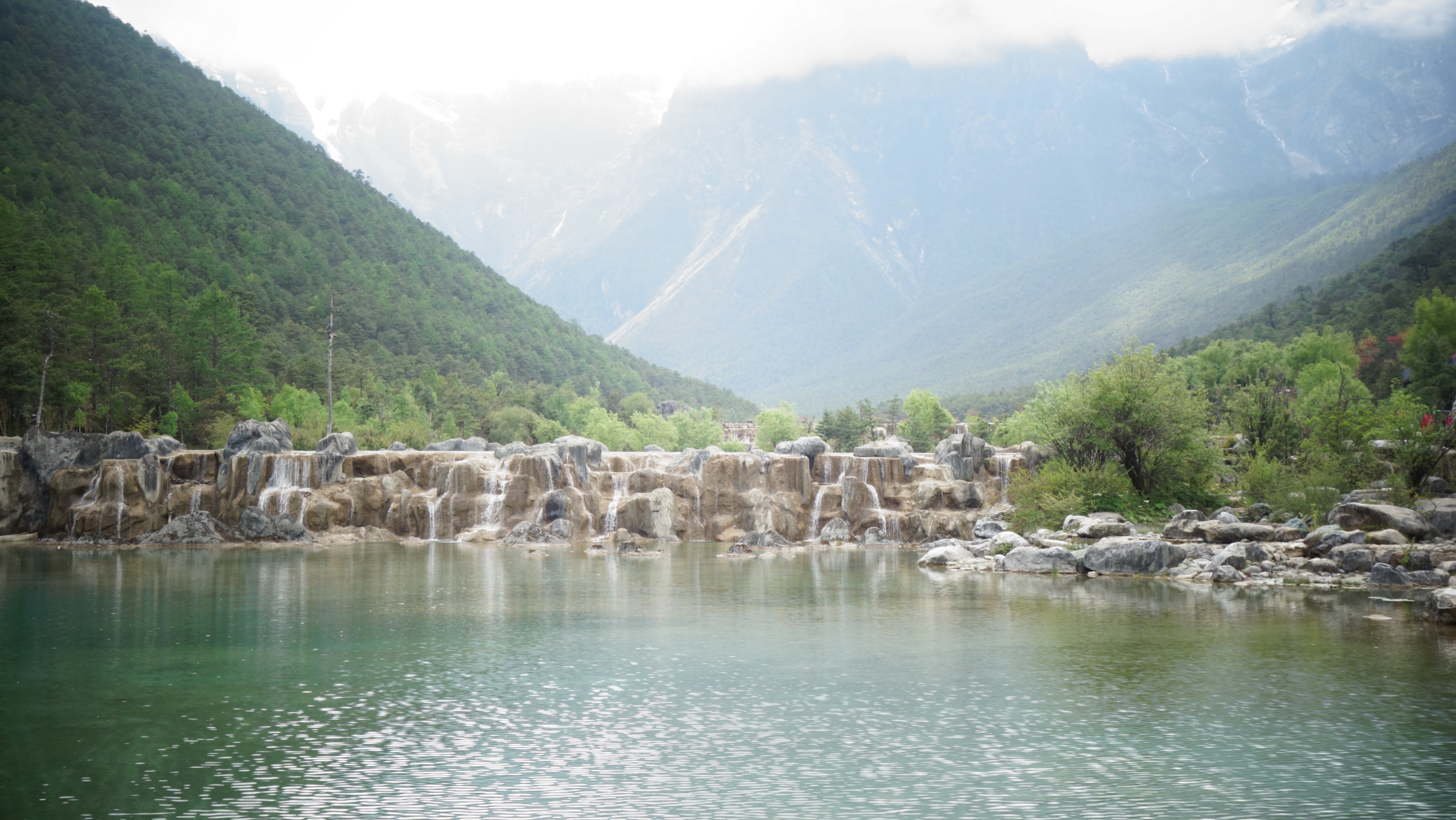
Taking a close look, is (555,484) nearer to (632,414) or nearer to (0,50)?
(632,414)

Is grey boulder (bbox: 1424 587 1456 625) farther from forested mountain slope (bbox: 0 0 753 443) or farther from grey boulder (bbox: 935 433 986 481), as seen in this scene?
forested mountain slope (bbox: 0 0 753 443)

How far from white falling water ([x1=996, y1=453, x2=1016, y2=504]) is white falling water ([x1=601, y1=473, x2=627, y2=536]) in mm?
26347

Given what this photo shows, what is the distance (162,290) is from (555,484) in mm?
47729

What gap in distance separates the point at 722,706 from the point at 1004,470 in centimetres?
5374

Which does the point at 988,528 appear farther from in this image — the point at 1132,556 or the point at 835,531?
the point at 1132,556

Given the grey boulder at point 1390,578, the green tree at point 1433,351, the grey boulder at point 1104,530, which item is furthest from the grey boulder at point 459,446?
the green tree at point 1433,351

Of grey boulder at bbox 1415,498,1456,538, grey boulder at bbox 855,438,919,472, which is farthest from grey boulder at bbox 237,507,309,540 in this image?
grey boulder at bbox 1415,498,1456,538

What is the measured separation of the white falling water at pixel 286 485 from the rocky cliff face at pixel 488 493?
0.27ft

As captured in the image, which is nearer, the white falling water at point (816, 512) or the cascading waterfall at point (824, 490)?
the white falling water at point (816, 512)

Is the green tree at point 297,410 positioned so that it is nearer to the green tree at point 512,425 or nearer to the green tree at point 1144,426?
the green tree at point 512,425

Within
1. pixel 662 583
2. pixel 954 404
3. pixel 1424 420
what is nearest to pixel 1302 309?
pixel 954 404

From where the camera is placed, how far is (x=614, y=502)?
7038cm

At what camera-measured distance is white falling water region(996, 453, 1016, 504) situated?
70.2 meters

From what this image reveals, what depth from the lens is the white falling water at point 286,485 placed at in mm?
64750
